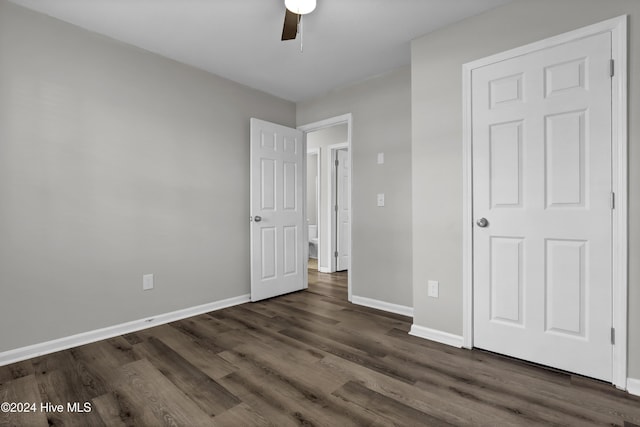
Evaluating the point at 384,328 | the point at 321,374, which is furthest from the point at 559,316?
the point at 321,374

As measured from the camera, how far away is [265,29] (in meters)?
2.48

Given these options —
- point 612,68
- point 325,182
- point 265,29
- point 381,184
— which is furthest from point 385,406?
point 325,182

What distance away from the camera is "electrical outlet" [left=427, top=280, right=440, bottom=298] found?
250 cm

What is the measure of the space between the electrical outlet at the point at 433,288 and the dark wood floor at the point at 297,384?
37 centimetres

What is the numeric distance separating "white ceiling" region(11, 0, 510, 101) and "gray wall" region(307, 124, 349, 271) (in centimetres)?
199

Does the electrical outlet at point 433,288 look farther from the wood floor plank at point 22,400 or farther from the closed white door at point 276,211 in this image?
the wood floor plank at point 22,400

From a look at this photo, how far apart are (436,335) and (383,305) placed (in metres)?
0.86

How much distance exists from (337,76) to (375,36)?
84 centimetres

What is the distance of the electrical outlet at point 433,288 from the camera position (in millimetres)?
2504

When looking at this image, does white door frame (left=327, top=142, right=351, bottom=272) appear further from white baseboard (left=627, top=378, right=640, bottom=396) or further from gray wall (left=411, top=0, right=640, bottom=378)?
white baseboard (left=627, top=378, right=640, bottom=396)

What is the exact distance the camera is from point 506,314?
2191 mm

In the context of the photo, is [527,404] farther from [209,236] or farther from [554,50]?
[209,236]

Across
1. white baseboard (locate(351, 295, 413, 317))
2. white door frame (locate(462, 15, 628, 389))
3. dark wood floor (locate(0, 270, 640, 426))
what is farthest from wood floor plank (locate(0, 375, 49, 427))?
white door frame (locate(462, 15, 628, 389))

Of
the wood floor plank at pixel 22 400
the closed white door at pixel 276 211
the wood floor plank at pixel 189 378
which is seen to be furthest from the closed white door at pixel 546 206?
the wood floor plank at pixel 22 400
